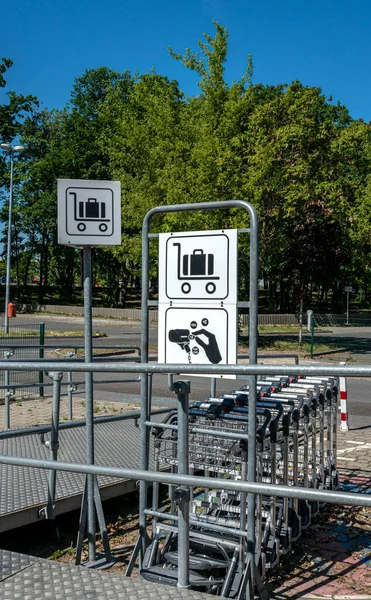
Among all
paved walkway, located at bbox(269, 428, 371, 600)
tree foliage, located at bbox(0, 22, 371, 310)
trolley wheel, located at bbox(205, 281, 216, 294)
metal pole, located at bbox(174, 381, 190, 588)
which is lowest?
paved walkway, located at bbox(269, 428, 371, 600)

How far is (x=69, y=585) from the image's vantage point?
312 centimetres

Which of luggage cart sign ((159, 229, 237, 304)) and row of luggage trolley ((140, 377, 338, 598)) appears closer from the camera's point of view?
row of luggage trolley ((140, 377, 338, 598))

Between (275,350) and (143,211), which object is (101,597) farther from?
(143,211)

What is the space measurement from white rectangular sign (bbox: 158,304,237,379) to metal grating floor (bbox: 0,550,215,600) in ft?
5.16

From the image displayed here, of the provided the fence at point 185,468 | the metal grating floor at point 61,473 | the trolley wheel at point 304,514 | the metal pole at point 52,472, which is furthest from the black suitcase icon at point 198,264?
the metal grating floor at point 61,473

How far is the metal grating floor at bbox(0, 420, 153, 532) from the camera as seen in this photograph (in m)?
5.25

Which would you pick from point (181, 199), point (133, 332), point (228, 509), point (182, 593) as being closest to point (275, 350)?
point (181, 199)

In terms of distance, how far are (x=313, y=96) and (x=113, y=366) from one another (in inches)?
882

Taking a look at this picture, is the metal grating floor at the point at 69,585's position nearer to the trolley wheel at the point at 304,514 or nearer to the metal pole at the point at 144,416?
the metal pole at the point at 144,416

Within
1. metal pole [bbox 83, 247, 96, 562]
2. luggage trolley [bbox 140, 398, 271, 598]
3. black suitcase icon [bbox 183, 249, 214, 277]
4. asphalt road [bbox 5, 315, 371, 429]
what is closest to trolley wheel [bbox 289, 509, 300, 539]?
luggage trolley [bbox 140, 398, 271, 598]

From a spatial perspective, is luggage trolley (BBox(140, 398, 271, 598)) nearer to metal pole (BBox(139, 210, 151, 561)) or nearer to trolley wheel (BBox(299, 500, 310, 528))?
metal pole (BBox(139, 210, 151, 561))

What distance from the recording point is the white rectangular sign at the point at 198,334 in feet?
14.4

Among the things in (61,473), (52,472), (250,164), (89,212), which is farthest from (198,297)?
(250,164)

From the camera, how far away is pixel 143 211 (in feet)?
88.2
